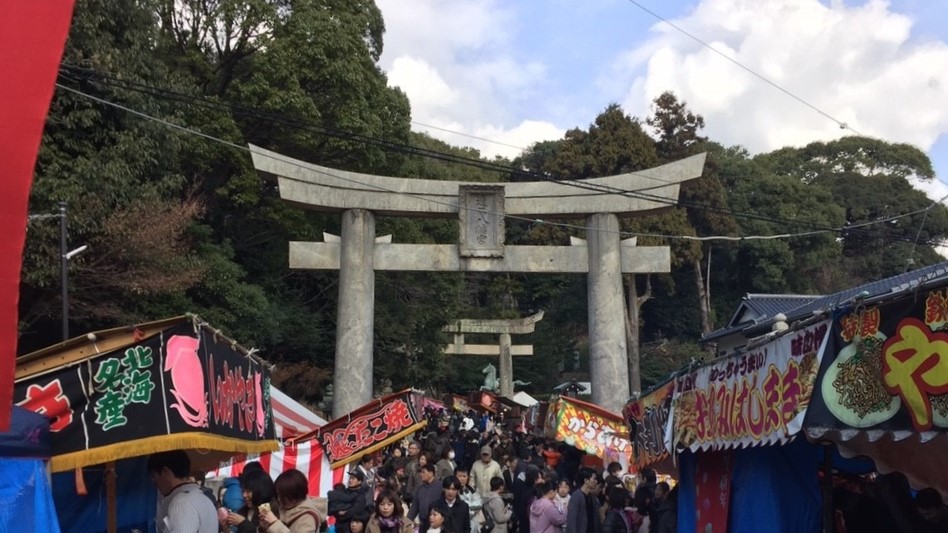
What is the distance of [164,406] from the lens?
5020mm

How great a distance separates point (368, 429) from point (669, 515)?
4624mm

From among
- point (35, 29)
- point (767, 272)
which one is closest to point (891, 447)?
point (35, 29)

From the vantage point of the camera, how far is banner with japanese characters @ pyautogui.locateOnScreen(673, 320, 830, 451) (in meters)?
5.36

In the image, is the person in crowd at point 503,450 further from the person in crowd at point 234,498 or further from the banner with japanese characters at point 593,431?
the person in crowd at point 234,498

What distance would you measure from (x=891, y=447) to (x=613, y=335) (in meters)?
14.9

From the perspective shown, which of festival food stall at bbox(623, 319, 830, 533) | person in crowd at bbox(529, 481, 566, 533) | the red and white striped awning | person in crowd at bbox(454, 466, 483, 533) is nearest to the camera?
festival food stall at bbox(623, 319, 830, 533)

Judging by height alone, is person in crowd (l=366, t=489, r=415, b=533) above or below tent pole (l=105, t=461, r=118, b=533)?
below

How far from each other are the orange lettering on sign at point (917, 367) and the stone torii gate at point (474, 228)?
1640cm

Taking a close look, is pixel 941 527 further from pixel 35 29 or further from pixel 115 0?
pixel 115 0

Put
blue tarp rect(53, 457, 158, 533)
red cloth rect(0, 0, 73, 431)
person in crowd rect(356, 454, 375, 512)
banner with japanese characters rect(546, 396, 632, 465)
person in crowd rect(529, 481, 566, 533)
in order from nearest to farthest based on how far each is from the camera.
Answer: red cloth rect(0, 0, 73, 431)
blue tarp rect(53, 457, 158, 533)
person in crowd rect(529, 481, 566, 533)
person in crowd rect(356, 454, 375, 512)
banner with japanese characters rect(546, 396, 632, 465)

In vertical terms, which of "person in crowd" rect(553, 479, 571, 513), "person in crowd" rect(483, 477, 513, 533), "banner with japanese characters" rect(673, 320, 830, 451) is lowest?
"person in crowd" rect(483, 477, 513, 533)

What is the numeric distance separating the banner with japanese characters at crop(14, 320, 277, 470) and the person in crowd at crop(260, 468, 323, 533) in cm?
47

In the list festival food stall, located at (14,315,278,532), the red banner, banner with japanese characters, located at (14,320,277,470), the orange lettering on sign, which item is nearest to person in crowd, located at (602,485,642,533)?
the red banner

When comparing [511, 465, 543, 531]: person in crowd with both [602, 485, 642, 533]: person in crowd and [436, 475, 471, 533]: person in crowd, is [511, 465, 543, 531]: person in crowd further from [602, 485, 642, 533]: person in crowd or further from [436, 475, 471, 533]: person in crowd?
[602, 485, 642, 533]: person in crowd
